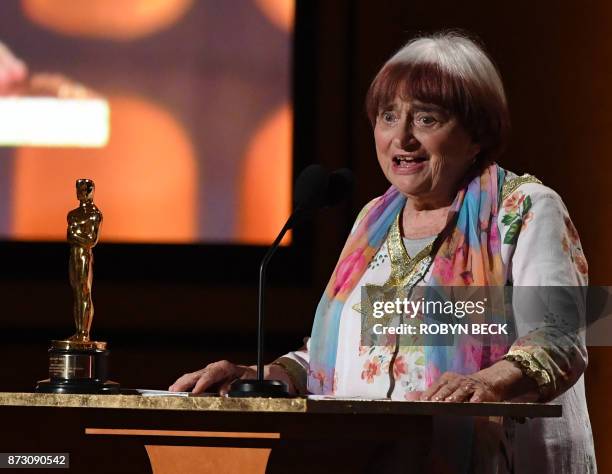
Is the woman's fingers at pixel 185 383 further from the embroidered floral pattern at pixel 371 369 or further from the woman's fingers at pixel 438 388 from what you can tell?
the woman's fingers at pixel 438 388

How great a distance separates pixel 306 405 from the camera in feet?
4.88

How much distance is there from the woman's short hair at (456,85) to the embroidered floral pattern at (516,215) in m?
0.21

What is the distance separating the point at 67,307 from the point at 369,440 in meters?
3.11

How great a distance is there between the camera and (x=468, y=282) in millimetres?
2148

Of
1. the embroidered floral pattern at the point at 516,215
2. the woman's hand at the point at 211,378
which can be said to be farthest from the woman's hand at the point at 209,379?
the embroidered floral pattern at the point at 516,215

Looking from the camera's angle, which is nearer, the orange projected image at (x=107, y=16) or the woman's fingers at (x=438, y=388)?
the woman's fingers at (x=438, y=388)

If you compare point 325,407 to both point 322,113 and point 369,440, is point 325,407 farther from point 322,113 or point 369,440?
point 322,113

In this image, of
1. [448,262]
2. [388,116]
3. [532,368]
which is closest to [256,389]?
[532,368]

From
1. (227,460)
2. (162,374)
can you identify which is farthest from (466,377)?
(162,374)

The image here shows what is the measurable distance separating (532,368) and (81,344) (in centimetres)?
73

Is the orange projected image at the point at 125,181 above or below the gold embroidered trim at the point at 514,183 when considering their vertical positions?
above

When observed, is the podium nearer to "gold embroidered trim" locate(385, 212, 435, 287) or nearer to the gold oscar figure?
the gold oscar figure

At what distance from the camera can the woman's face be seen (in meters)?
2.33

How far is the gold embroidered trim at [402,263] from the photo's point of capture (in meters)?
2.25
